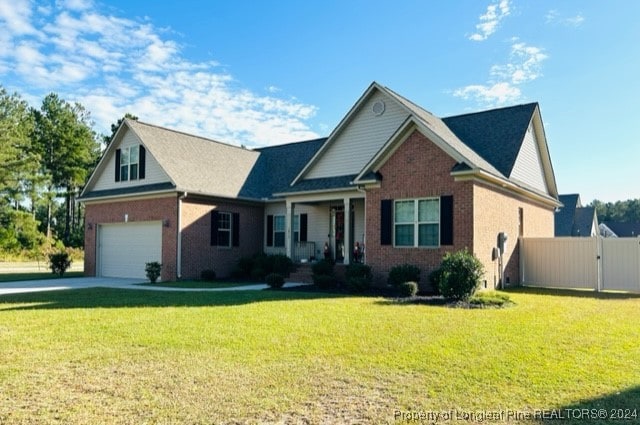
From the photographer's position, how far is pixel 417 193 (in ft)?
51.0

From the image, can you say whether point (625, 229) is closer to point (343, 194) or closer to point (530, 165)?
point (530, 165)

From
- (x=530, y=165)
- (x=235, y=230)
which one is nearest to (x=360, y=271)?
(x=235, y=230)

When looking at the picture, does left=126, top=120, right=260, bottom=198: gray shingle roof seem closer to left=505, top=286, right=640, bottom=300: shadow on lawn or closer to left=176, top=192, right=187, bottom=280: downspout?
left=176, top=192, right=187, bottom=280: downspout

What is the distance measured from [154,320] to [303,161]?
15.7 metres

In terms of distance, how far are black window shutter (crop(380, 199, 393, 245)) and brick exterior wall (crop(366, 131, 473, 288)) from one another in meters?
0.15

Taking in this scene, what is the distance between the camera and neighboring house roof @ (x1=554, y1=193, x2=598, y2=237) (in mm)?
34156

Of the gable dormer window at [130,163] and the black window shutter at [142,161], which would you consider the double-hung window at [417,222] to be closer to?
the black window shutter at [142,161]

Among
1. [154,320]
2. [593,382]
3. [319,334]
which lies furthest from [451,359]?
[154,320]

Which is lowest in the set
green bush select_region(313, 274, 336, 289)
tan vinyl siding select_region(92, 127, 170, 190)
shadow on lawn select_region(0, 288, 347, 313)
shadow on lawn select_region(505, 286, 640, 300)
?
shadow on lawn select_region(505, 286, 640, 300)

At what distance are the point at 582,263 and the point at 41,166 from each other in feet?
158

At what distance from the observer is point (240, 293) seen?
47.2 feet

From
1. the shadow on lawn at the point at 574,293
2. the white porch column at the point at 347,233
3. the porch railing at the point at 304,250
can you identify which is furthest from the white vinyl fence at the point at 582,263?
the porch railing at the point at 304,250

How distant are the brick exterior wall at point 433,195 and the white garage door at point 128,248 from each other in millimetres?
9607

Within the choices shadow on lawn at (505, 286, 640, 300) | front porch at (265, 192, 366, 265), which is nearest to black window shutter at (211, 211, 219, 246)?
front porch at (265, 192, 366, 265)
